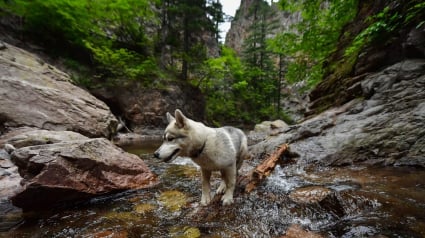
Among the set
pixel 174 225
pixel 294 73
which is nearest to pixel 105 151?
pixel 174 225

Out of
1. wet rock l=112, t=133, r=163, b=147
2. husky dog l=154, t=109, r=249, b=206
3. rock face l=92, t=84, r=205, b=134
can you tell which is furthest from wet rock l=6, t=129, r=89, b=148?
rock face l=92, t=84, r=205, b=134

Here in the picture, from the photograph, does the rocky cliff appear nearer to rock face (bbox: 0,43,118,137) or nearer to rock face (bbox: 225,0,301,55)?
rock face (bbox: 0,43,118,137)

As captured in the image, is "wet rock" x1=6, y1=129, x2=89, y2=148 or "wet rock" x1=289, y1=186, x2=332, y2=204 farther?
"wet rock" x1=6, y1=129, x2=89, y2=148

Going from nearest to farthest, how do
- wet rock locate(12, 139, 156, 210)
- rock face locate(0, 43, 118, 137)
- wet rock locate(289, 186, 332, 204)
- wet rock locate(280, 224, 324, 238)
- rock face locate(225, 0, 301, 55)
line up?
wet rock locate(280, 224, 324, 238), wet rock locate(289, 186, 332, 204), wet rock locate(12, 139, 156, 210), rock face locate(0, 43, 118, 137), rock face locate(225, 0, 301, 55)

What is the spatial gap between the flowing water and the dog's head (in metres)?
0.94

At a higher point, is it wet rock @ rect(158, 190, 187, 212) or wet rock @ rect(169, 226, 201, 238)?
wet rock @ rect(169, 226, 201, 238)

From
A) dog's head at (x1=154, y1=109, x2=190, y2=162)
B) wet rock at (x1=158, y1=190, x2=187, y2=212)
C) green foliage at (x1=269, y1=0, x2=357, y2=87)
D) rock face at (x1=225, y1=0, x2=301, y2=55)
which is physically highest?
rock face at (x1=225, y1=0, x2=301, y2=55)

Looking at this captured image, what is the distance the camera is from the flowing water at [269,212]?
2.90 metres

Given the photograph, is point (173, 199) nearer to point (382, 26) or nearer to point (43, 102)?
point (382, 26)

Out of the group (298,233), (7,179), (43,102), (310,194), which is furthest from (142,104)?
(298,233)

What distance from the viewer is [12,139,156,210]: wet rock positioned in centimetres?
385

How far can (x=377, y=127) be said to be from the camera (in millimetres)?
5918

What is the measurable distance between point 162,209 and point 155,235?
0.95 m

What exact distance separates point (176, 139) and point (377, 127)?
16.5ft
